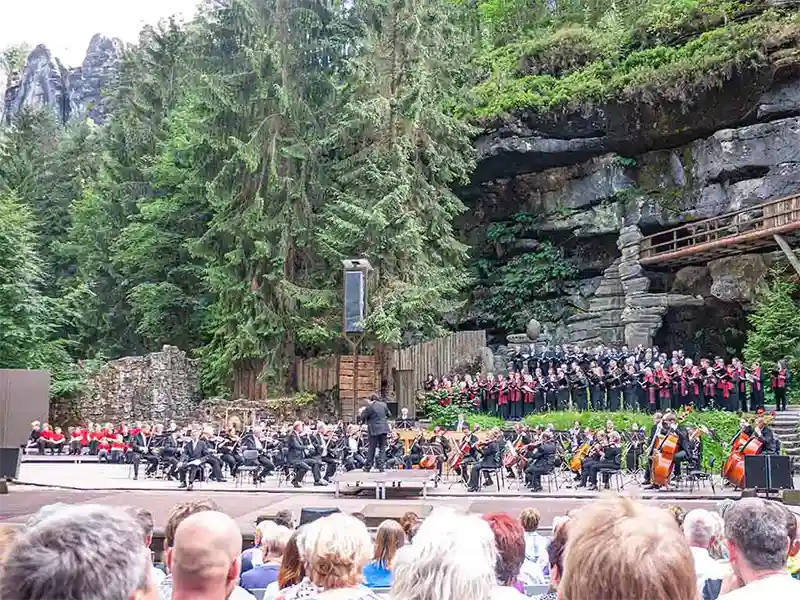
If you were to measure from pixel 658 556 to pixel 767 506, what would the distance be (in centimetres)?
128

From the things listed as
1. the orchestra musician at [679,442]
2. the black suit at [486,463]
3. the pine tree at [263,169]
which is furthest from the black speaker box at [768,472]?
the pine tree at [263,169]

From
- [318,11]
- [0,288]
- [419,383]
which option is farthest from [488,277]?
[0,288]

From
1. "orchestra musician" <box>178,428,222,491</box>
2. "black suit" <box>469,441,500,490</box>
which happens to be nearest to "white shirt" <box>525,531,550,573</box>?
"black suit" <box>469,441,500,490</box>

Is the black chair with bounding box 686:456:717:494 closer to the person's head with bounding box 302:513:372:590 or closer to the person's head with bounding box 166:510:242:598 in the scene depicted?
the person's head with bounding box 302:513:372:590

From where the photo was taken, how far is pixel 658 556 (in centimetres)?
177

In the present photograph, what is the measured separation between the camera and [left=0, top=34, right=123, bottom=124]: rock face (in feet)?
201

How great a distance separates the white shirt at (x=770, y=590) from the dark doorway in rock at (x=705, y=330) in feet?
88.7

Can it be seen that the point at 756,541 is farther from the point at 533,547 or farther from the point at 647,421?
the point at 647,421

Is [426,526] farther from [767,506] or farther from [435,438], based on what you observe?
[435,438]

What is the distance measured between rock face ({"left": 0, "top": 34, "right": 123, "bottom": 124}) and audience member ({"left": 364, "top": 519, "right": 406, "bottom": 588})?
62300 mm

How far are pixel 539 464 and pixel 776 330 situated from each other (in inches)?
508

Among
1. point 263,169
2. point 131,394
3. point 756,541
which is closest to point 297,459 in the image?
point 131,394

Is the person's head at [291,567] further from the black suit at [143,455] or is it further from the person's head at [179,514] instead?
the black suit at [143,455]

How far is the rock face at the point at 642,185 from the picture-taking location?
2706 centimetres
